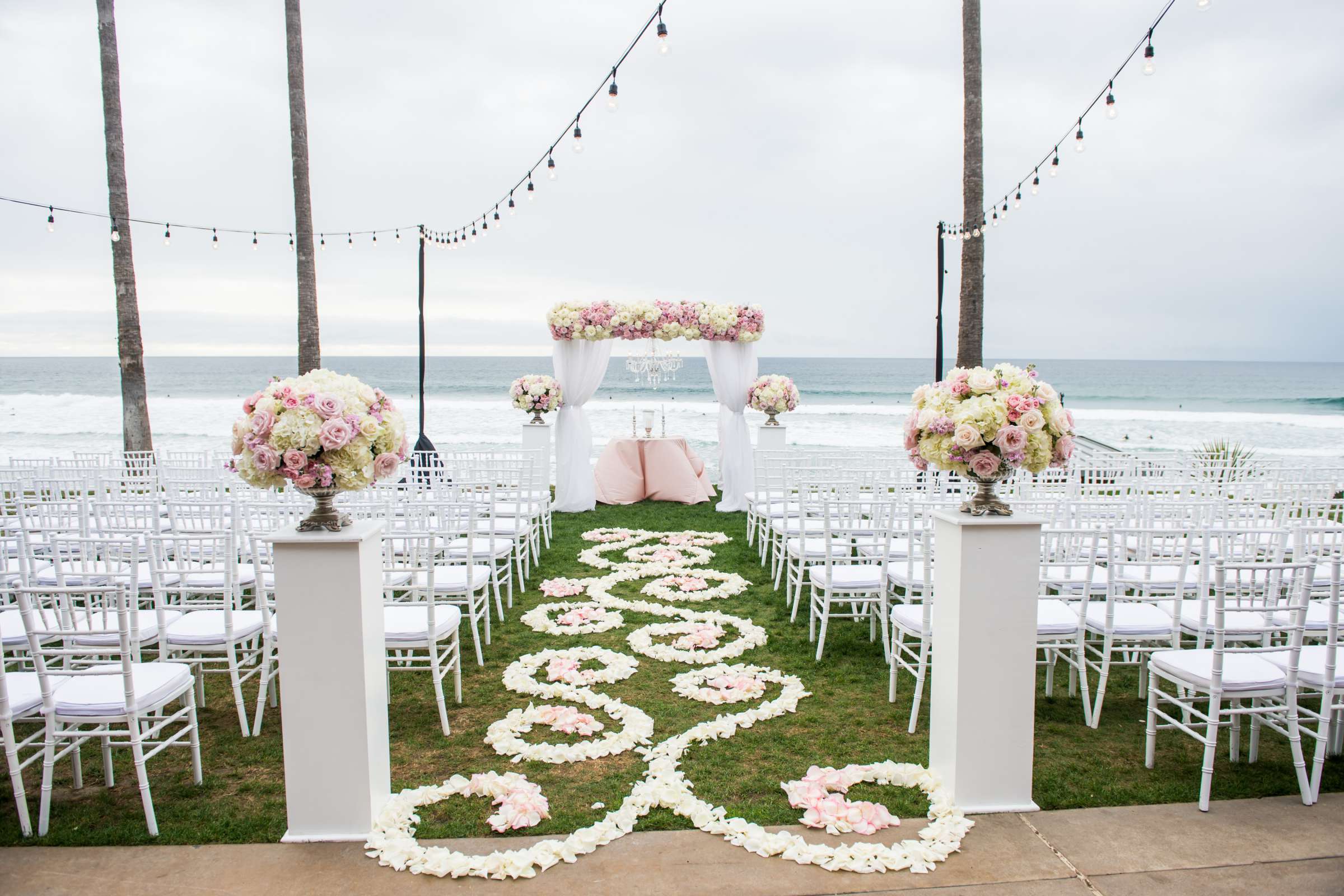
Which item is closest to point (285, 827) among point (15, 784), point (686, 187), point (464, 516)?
point (15, 784)

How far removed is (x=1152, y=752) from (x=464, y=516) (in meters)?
4.23

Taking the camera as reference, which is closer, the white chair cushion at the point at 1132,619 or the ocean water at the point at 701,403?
the white chair cushion at the point at 1132,619

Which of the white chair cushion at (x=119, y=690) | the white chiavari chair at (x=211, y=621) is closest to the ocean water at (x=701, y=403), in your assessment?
the white chiavari chair at (x=211, y=621)

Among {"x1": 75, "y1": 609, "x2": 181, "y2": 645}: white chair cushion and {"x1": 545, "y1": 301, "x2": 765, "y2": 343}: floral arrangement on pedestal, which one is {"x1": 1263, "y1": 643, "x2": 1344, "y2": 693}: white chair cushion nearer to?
{"x1": 75, "y1": 609, "x2": 181, "y2": 645}: white chair cushion

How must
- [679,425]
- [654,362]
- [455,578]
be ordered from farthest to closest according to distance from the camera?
1. [679,425]
2. [654,362]
3. [455,578]

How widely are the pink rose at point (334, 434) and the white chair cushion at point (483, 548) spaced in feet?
7.43

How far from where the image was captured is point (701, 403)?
31703mm

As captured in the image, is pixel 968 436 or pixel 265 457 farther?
pixel 968 436

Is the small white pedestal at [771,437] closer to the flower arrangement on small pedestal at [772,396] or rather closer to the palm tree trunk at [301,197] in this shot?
the flower arrangement on small pedestal at [772,396]

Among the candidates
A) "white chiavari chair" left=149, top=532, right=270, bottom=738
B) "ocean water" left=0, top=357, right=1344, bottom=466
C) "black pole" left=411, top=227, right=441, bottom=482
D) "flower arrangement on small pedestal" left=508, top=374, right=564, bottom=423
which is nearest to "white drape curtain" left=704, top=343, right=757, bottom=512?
"flower arrangement on small pedestal" left=508, top=374, right=564, bottom=423

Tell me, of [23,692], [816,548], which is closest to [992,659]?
[816,548]

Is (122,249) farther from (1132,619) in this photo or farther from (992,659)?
(1132,619)

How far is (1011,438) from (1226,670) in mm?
1266

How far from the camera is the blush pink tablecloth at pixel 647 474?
984 cm
